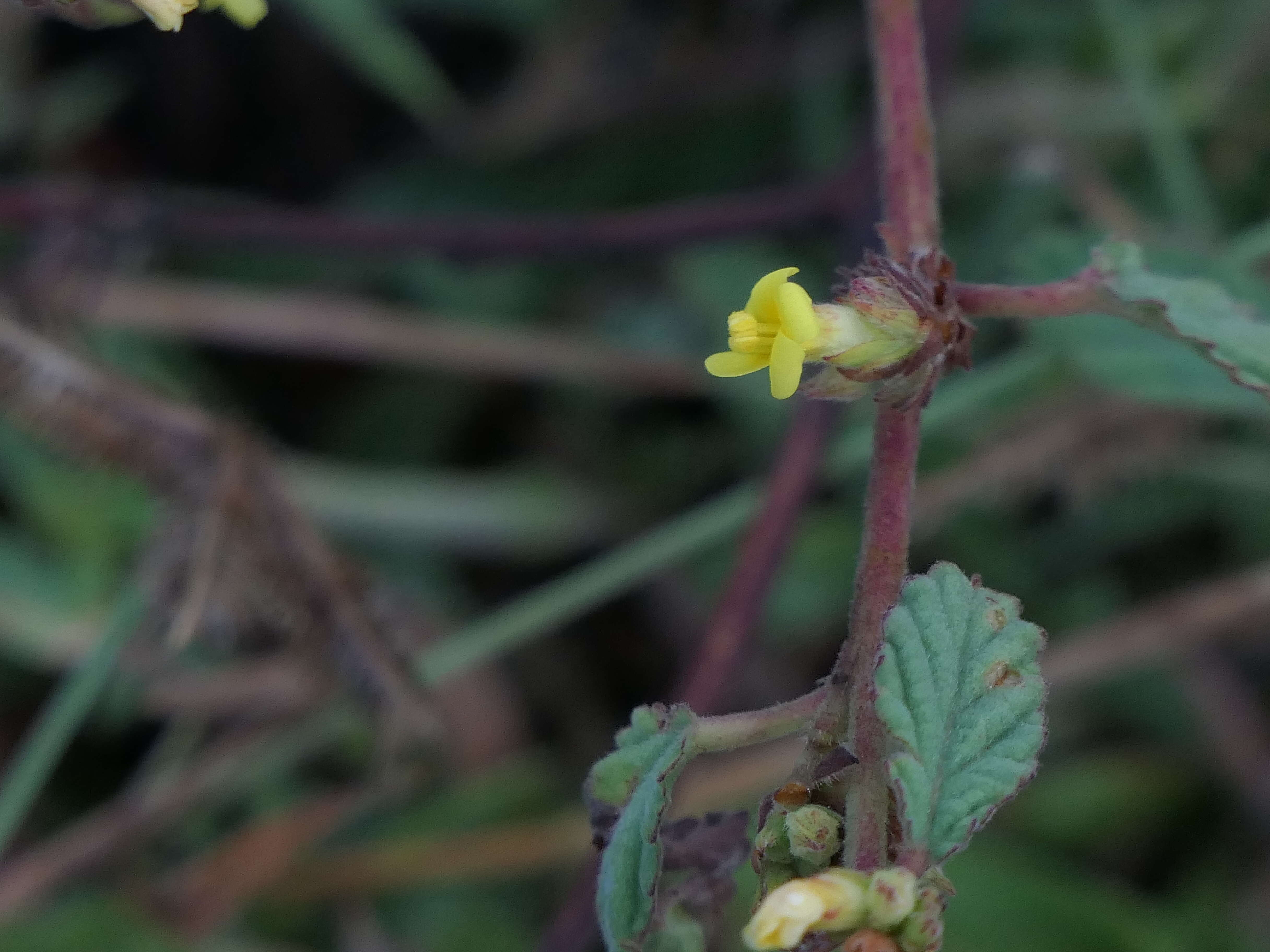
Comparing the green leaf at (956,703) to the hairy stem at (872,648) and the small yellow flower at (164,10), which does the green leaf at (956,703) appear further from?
the small yellow flower at (164,10)

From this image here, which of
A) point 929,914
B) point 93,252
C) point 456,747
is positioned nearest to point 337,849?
point 456,747

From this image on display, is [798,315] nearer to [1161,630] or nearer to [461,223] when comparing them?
[461,223]

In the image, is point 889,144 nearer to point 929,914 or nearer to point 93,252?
point 929,914

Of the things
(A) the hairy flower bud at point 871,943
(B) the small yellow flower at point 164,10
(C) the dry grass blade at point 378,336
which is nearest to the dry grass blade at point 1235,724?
(C) the dry grass blade at point 378,336

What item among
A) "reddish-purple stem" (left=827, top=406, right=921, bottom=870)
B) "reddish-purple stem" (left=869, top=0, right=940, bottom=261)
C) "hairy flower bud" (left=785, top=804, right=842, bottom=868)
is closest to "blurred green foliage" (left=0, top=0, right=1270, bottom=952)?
"reddish-purple stem" (left=869, top=0, right=940, bottom=261)

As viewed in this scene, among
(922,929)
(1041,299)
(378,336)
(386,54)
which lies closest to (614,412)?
(378,336)

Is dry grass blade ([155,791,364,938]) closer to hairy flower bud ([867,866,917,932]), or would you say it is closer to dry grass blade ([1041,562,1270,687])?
dry grass blade ([1041,562,1270,687])
